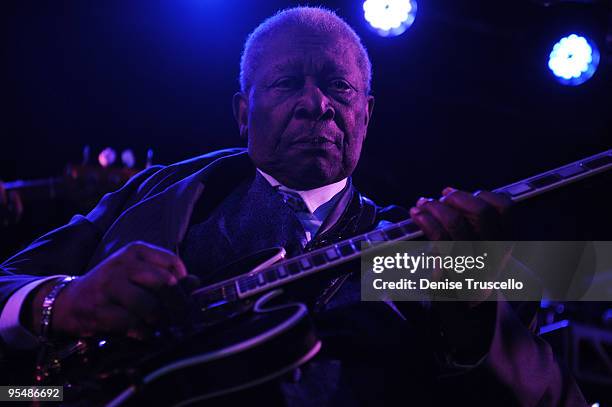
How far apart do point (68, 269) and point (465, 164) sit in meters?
4.12

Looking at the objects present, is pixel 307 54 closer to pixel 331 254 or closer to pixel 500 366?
pixel 331 254

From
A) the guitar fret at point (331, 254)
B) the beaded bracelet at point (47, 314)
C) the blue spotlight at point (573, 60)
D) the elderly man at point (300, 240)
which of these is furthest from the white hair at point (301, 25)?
the blue spotlight at point (573, 60)

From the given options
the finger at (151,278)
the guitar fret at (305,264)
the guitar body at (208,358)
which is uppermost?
the finger at (151,278)

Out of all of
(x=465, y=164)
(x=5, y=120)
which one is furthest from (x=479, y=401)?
(x=5, y=120)

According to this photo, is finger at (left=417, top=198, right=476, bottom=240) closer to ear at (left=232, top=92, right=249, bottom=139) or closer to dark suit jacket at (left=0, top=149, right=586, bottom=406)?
dark suit jacket at (left=0, top=149, right=586, bottom=406)

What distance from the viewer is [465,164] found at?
5.36m

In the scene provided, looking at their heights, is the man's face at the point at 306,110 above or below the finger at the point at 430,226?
above

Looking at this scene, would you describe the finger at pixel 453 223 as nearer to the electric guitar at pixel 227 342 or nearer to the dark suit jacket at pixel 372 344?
the electric guitar at pixel 227 342

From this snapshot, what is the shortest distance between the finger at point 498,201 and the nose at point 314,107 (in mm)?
839

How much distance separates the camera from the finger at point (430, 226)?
5.96ft

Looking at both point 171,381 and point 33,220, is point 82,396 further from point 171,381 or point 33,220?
point 33,220

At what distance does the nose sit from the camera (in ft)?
7.86

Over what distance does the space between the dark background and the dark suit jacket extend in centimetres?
276

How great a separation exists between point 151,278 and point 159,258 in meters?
0.09
